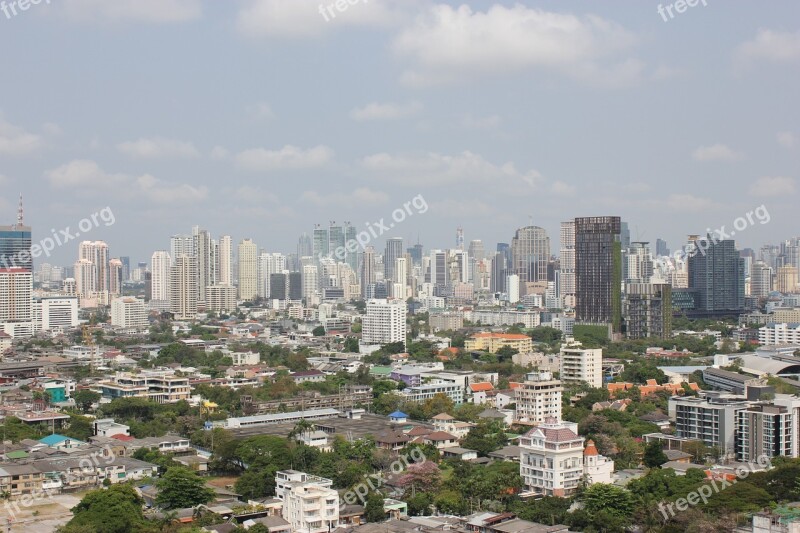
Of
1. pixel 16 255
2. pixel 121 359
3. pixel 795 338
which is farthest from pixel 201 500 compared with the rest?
pixel 16 255

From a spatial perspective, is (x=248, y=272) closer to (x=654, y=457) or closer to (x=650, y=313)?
(x=650, y=313)

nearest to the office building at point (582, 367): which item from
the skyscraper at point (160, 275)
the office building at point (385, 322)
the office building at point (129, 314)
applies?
the office building at point (385, 322)

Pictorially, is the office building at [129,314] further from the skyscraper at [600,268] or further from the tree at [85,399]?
the tree at [85,399]

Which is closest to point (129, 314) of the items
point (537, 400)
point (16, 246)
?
point (16, 246)

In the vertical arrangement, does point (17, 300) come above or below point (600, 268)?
below

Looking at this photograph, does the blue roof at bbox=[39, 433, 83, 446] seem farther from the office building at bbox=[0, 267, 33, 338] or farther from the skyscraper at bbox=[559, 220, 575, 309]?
the skyscraper at bbox=[559, 220, 575, 309]

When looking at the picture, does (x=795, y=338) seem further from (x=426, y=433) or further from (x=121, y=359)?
(x=121, y=359)
